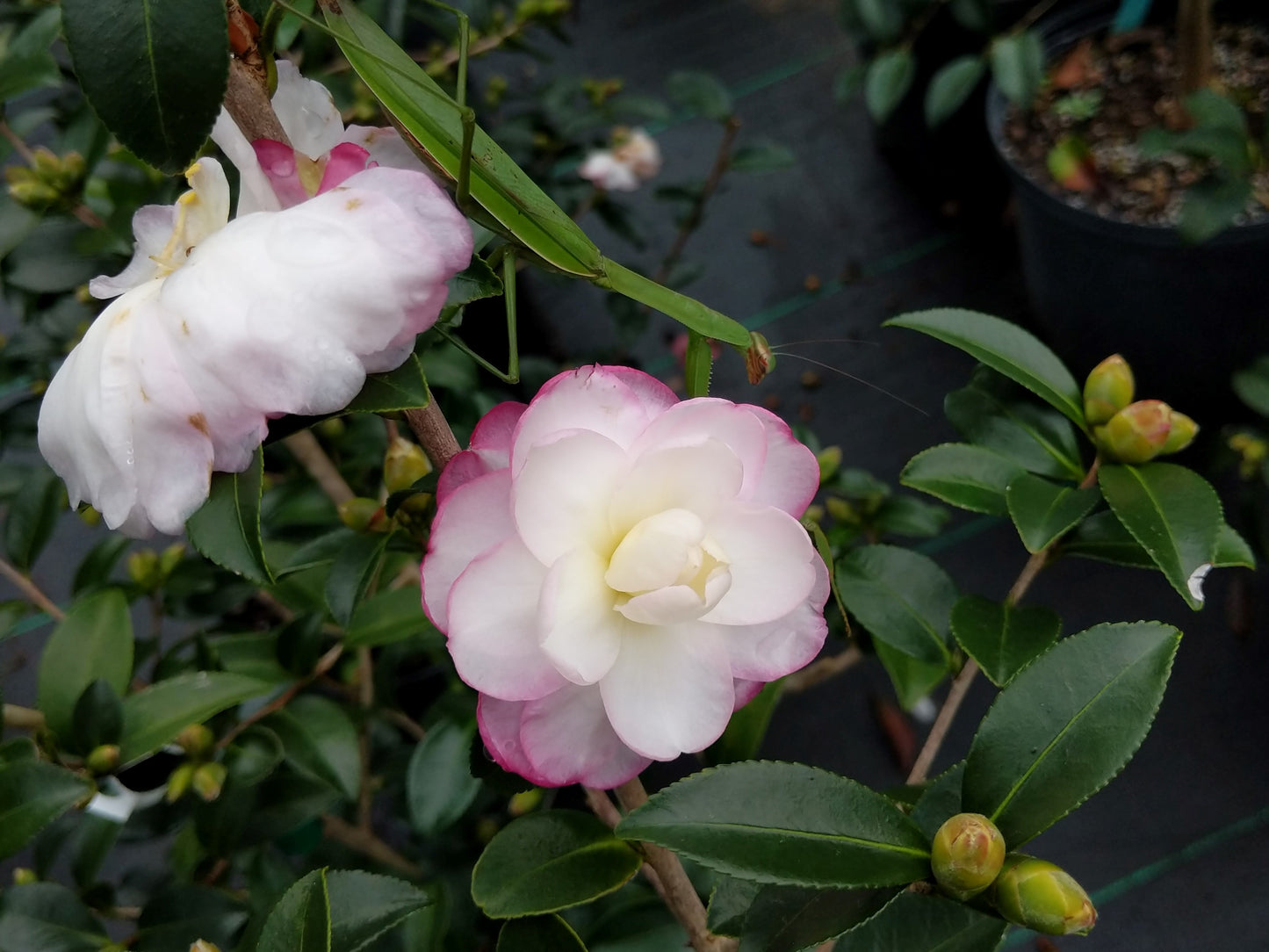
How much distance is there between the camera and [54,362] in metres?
0.85

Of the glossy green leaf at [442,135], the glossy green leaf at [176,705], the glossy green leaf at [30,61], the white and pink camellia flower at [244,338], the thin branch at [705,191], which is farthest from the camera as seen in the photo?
the thin branch at [705,191]

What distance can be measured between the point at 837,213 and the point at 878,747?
858 millimetres

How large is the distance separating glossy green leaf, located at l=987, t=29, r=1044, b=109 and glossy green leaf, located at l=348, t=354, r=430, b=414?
0.91 m

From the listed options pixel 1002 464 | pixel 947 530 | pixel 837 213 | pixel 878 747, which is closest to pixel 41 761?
pixel 1002 464

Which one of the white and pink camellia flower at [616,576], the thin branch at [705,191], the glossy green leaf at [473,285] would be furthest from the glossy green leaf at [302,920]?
the thin branch at [705,191]

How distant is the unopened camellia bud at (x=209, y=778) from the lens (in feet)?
1.70

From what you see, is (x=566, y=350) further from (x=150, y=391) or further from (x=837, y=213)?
(x=150, y=391)

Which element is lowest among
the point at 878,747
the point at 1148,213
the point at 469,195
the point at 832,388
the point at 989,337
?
the point at 878,747

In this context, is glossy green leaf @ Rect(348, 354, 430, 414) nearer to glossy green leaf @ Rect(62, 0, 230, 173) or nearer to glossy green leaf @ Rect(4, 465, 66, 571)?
glossy green leaf @ Rect(62, 0, 230, 173)

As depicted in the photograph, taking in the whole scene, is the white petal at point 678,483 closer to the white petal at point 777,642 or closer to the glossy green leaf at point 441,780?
the white petal at point 777,642

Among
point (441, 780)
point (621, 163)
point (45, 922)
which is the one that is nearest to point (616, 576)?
point (441, 780)

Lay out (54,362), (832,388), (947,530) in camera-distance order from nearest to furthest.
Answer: (54,362) → (947,530) → (832,388)

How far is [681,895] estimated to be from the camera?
43cm

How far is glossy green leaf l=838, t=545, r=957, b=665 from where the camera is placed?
0.51 m
